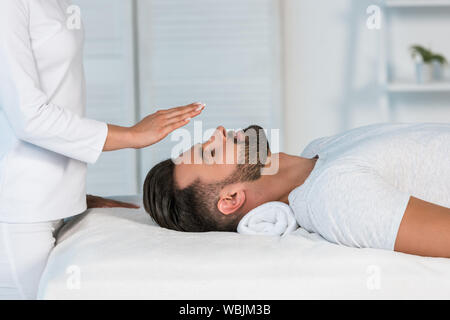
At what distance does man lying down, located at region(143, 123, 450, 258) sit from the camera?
1207mm

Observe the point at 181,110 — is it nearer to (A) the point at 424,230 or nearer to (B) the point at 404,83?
(A) the point at 424,230

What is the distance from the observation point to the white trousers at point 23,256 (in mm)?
1412

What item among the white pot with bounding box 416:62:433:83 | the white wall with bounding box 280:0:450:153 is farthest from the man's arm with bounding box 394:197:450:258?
the white wall with bounding box 280:0:450:153

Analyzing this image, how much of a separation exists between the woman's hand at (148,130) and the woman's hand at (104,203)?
512 millimetres

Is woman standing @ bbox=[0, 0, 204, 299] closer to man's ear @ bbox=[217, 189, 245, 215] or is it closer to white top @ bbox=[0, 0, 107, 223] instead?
white top @ bbox=[0, 0, 107, 223]

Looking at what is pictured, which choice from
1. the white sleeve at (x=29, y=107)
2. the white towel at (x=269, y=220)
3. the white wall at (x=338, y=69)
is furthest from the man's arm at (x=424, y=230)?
the white wall at (x=338, y=69)

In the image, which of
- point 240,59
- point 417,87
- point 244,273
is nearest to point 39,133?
point 244,273

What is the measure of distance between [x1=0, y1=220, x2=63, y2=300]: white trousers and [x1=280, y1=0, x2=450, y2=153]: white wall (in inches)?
91.4

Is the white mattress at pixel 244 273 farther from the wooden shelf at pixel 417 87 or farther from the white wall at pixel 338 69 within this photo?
the white wall at pixel 338 69

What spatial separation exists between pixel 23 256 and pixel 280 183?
71 centimetres

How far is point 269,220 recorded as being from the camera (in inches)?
59.7

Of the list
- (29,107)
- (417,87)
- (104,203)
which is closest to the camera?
(29,107)

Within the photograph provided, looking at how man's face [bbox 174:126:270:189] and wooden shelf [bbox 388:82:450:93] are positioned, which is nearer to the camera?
man's face [bbox 174:126:270:189]

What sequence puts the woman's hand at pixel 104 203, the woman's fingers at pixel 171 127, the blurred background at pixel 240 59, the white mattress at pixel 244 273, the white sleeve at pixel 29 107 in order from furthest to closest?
the blurred background at pixel 240 59
the woman's hand at pixel 104 203
the woman's fingers at pixel 171 127
the white sleeve at pixel 29 107
the white mattress at pixel 244 273
